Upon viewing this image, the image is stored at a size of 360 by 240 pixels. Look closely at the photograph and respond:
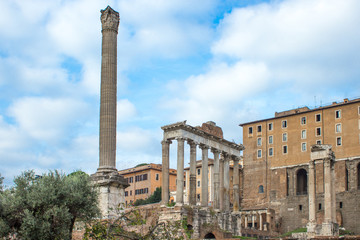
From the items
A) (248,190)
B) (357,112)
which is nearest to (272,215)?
(248,190)

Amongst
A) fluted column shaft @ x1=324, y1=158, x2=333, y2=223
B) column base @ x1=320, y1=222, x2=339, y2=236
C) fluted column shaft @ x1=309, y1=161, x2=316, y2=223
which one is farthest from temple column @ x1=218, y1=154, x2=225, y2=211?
column base @ x1=320, y1=222, x2=339, y2=236

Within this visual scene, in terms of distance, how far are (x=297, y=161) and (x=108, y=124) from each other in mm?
44006

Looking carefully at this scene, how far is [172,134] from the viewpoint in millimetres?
41438

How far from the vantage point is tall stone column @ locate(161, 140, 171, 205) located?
4072 centimetres

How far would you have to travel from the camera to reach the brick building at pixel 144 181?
72188 millimetres

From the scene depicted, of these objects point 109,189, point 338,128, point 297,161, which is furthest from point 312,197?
point 109,189

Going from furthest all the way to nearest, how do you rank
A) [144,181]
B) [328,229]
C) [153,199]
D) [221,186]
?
[144,181] < [153,199] < [221,186] < [328,229]

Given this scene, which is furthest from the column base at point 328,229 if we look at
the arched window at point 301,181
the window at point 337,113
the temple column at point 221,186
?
the arched window at point 301,181

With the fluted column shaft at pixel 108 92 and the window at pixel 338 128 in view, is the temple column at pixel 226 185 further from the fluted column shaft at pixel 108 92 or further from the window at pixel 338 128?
the fluted column shaft at pixel 108 92

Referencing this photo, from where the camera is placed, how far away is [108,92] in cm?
2272

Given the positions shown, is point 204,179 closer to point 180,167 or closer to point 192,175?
point 192,175

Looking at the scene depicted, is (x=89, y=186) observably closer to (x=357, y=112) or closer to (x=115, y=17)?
(x=115, y=17)

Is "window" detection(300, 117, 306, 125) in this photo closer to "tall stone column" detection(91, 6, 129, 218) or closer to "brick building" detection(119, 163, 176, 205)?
"brick building" detection(119, 163, 176, 205)

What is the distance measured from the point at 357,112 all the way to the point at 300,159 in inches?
327
